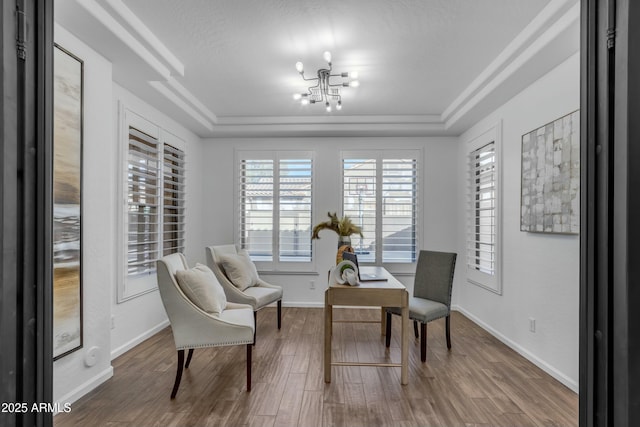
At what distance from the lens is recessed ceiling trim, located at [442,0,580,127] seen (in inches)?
88.8

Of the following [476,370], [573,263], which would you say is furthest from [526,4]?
[476,370]

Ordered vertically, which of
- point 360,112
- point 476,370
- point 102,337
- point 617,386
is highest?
point 360,112

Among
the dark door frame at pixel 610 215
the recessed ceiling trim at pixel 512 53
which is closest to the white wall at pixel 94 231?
the dark door frame at pixel 610 215

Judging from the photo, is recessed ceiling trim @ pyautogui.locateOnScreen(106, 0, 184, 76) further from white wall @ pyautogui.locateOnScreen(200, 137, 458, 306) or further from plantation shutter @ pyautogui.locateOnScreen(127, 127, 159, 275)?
white wall @ pyautogui.locateOnScreen(200, 137, 458, 306)

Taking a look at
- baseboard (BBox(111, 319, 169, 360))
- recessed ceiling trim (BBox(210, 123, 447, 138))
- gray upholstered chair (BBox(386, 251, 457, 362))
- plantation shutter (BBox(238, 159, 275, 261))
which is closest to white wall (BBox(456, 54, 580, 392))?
gray upholstered chair (BBox(386, 251, 457, 362))

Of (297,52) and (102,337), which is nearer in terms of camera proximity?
(102,337)

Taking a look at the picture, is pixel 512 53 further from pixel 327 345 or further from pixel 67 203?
pixel 67 203

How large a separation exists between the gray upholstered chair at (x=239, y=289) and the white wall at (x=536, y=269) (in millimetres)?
2482

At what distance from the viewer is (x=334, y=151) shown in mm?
5180

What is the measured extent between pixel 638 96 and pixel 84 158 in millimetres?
2958

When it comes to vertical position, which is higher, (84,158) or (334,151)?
(334,151)

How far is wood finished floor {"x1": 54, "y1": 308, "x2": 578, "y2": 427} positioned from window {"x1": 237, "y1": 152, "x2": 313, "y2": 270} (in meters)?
1.69

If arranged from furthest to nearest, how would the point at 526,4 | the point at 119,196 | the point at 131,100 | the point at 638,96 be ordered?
the point at 131,100 < the point at 119,196 < the point at 526,4 < the point at 638,96

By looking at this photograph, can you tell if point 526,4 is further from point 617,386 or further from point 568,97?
point 617,386
